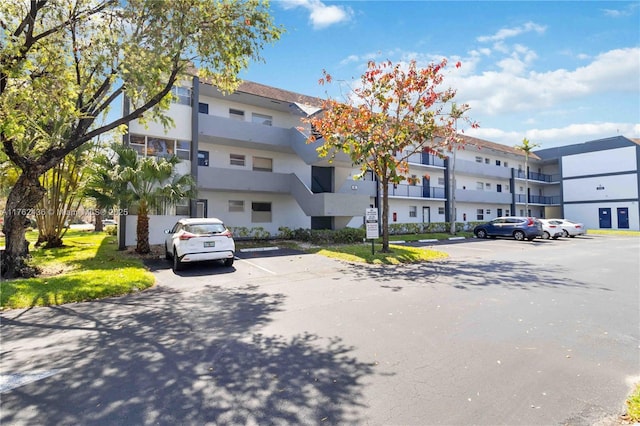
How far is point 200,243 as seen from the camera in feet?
35.1

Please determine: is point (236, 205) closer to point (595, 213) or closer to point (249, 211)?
point (249, 211)

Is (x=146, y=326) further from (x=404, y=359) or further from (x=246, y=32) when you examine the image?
(x=246, y=32)

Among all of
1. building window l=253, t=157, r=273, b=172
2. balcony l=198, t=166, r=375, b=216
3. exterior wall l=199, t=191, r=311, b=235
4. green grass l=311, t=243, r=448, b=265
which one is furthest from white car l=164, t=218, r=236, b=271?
building window l=253, t=157, r=273, b=172

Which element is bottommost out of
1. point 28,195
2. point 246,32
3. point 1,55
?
point 28,195

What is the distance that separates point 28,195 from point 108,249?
20.1 ft

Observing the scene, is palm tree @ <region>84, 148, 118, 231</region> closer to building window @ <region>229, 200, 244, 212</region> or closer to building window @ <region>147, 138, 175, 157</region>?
building window @ <region>147, 138, 175, 157</region>

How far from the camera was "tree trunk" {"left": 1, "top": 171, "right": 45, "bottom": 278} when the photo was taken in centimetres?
927

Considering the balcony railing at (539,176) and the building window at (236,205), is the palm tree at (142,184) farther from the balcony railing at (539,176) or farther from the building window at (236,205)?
the balcony railing at (539,176)

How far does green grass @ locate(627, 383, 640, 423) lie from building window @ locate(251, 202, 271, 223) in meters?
18.5

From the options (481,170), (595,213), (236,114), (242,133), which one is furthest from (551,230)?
(236,114)

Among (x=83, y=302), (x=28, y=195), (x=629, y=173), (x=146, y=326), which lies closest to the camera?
(x=146, y=326)

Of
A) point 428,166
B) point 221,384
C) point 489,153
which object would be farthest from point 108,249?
point 489,153

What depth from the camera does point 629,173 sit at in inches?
1383

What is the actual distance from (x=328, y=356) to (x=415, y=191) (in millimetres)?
26346
